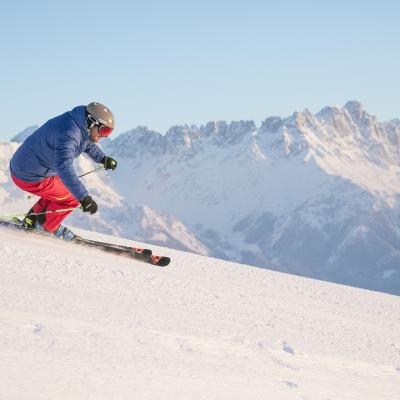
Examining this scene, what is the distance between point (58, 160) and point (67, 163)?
0.11 meters

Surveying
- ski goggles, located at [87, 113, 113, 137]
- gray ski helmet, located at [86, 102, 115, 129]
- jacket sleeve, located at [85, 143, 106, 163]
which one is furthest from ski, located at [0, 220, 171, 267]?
gray ski helmet, located at [86, 102, 115, 129]

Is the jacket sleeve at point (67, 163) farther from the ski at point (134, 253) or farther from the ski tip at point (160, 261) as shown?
the ski tip at point (160, 261)

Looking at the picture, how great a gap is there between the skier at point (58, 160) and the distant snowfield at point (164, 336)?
0.61 m

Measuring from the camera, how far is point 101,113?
289 inches

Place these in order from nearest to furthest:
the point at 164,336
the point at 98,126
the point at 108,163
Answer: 1. the point at 164,336
2. the point at 98,126
3. the point at 108,163

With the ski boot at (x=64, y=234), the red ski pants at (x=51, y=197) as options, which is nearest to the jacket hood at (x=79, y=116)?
the red ski pants at (x=51, y=197)

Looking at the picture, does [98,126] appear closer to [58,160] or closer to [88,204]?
[58,160]

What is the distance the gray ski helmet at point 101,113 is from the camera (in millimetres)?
7281

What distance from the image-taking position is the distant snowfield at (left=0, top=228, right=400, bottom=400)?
3.88 meters

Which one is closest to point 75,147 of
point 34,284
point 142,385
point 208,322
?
point 34,284

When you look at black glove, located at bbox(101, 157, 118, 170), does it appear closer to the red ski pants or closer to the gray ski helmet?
the red ski pants

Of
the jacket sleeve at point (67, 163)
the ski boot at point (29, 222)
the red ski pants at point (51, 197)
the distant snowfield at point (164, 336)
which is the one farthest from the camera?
the ski boot at point (29, 222)

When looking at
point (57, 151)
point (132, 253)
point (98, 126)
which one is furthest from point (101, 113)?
point (132, 253)

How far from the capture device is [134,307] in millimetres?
5621
